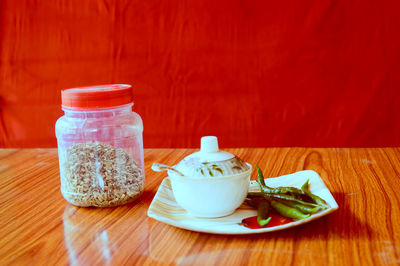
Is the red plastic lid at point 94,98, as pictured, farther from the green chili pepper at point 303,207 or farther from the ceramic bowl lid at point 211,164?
the green chili pepper at point 303,207

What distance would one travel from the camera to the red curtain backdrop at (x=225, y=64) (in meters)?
1.98

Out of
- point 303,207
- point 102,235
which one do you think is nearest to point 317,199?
point 303,207

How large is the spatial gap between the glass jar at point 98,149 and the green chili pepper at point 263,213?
27 centimetres

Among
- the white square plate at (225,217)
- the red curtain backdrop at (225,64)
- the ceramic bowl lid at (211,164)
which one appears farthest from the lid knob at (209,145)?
the red curtain backdrop at (225,64)

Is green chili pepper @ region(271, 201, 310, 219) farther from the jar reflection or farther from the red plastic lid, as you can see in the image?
the red plastic lid

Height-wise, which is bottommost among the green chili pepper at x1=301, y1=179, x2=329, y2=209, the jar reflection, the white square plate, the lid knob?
the jar reflection

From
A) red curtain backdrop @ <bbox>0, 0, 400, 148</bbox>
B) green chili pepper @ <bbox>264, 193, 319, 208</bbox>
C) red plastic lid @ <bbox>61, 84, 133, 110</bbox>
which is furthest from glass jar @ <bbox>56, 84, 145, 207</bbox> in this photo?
red curtain backdrop @ <bbox>0, 0, 400, 148</bbox>

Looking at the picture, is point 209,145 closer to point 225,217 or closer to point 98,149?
point 225,217

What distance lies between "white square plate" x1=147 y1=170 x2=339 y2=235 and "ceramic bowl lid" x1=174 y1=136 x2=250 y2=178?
0.08m

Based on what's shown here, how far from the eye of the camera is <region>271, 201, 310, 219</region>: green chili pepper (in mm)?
793

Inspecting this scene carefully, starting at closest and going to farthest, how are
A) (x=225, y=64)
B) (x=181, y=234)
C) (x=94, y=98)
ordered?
(x=181, y=234) < (x=94, y=98) < (x=225, y=64)

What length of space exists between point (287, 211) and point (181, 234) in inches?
7.5

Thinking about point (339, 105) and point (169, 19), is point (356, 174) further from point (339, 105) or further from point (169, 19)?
point (169, 19)

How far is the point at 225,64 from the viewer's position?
2.07m
